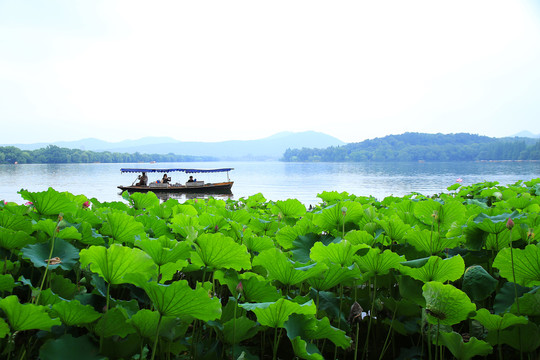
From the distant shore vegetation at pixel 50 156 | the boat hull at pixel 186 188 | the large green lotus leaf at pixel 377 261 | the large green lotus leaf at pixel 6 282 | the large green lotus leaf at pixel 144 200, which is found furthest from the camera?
the distant shore vegetation at pixel 50 156

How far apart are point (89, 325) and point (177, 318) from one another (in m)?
0.26

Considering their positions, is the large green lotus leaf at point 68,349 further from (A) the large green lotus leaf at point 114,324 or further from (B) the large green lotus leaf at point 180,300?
(B) the large green lotus leaf at point 180,300

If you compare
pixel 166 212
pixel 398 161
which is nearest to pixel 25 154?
pixel 398 161

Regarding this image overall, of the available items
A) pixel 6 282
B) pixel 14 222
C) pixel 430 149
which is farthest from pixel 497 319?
pixel 430 149

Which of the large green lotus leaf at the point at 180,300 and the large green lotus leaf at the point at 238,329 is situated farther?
the large green lotus leaf at the point at 238,329

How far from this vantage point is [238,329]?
1.02 meters

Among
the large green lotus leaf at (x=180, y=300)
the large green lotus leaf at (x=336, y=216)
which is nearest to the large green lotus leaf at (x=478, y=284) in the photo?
the large green lotus leaf at (x=336, y=216)

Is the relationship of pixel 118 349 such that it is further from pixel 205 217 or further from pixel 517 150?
pixel 517 150

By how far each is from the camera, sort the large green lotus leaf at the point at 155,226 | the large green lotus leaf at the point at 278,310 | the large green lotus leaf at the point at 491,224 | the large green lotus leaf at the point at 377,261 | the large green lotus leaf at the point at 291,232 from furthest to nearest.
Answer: the large green lotus leaf at the point at 155,226 < the large green lotus leaf at the point at 291,232 < the large green lotus leaf at the point at 491,224 < the large green lotus leaf at the point at 377,261 < the large green lotus leaf at the point at 278,310

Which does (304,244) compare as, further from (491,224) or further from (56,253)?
(56,253)

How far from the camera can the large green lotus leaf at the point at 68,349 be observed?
89cm

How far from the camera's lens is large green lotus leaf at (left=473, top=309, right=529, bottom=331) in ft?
3.27

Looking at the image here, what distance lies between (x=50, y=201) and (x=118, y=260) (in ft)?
2.99

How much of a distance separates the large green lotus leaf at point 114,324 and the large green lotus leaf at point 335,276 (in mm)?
549
